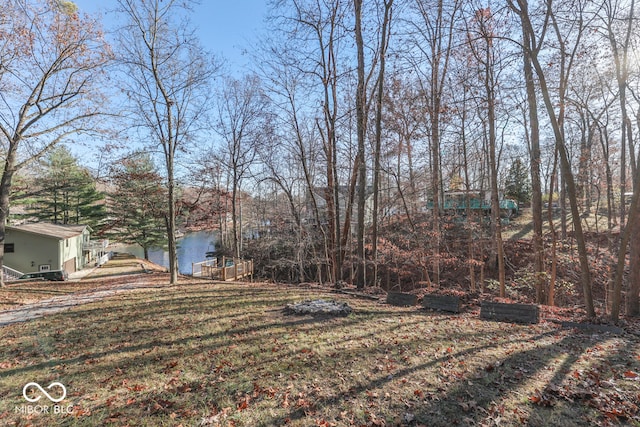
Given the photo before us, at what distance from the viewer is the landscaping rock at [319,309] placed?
6.20 meters

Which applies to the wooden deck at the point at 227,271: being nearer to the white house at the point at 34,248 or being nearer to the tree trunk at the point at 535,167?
the white house at the point at 34,248

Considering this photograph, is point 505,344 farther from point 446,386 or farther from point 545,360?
point 446,386

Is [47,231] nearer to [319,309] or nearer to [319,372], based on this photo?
[319,309]

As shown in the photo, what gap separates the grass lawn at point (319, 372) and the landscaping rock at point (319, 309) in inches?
13.3

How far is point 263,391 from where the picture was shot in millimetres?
3299

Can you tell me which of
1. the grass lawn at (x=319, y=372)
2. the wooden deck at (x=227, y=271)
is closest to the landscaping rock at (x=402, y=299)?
the grass lawn at (x=319, y=372)

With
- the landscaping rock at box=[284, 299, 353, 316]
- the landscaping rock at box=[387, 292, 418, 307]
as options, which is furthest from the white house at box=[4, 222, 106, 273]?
the landscaping rock at box=[387, 292, 418, 307]

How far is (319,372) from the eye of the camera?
3.67m

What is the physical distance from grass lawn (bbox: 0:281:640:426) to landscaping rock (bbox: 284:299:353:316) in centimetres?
34

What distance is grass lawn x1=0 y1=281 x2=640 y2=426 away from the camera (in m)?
2.86

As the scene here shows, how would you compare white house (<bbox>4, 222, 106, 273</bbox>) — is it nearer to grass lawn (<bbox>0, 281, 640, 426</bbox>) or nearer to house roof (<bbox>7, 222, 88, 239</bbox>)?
house roof (<bbox>7, 222, 88, 239</bbox>)

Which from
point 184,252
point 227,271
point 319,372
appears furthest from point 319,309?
point 184,252

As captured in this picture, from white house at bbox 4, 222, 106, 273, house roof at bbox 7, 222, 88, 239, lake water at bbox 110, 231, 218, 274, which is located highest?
house roof at bbox 7, 222, 88, 239

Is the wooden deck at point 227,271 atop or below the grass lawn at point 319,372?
below
